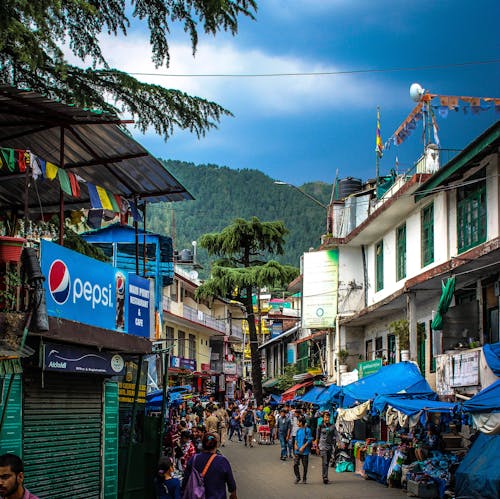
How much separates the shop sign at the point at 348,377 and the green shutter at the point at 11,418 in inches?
891

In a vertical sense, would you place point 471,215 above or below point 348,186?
below

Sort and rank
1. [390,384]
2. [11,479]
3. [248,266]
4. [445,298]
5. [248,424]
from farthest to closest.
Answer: [248,266] < [248,424] < [390,384] < [445,298] < [11,479]

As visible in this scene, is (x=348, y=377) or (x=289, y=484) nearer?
(x=289, y=484)

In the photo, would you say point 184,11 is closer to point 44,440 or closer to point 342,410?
point 44,440

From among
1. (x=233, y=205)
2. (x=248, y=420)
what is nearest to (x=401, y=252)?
(x=248, y=420)

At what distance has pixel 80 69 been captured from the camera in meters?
11.5

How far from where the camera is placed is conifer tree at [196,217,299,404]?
151 ft

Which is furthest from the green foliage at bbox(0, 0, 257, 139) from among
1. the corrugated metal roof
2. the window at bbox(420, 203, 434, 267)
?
the window at bbox(420, 203, 434, 267)

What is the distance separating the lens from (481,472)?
15250mm

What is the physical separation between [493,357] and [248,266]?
32168mm

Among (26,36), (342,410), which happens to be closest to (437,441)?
(342,410)

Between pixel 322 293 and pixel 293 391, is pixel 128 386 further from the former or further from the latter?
pixel 293 391

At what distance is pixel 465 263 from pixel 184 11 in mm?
10211

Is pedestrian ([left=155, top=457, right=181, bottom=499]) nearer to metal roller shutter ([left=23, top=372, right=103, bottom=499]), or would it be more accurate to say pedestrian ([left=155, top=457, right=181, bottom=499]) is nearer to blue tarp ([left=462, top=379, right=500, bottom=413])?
metal roller shutter ([left=23, top=372, right=103, bottom=499])
